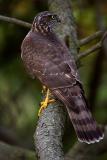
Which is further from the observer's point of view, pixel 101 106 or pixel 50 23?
pixel 101 106

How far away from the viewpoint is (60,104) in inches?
202

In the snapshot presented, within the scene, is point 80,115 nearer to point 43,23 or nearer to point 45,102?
point 45,102

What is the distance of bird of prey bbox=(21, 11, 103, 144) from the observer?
4766mm

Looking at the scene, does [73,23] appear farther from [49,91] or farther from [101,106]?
[101,106]

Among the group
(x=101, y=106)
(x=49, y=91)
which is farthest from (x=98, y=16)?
(x=49, y=91)

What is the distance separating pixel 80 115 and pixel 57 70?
0.58 metres

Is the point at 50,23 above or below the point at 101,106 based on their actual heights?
above

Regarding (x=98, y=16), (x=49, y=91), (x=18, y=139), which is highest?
(x=49, y=91)

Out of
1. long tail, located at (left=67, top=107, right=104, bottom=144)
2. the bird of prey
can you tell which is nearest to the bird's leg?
the bird of prey

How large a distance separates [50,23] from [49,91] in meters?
0.84

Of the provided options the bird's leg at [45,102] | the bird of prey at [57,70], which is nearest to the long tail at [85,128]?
the bird of prey at [57,70]

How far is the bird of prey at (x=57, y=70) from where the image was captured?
15.6ft

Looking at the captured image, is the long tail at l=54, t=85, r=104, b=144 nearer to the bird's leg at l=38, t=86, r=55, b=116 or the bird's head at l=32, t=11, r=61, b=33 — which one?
the bird's leg at l=38, t=86, r=55, b=116

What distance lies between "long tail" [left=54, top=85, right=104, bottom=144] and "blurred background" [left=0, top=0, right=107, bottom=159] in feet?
7.61
